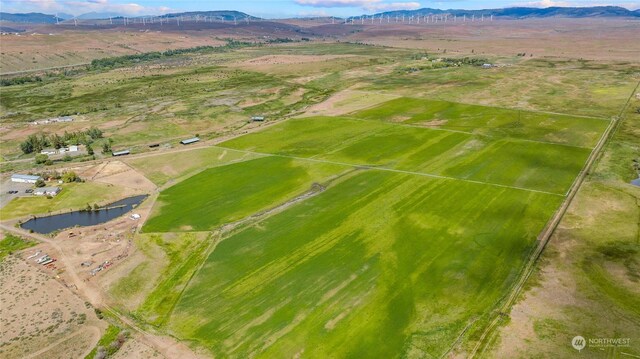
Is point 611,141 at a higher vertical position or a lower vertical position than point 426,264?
higher

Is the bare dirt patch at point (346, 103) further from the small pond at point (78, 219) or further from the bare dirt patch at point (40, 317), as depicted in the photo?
the bare dirt patch at point (40, 317)

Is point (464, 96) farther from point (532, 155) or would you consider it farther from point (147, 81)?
point (147, 81)

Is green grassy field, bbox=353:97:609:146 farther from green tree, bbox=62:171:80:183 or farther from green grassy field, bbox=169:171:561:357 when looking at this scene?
green tree, bbox=62:171:80:183

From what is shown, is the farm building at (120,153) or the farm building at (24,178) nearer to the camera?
the farm building at (24,178)

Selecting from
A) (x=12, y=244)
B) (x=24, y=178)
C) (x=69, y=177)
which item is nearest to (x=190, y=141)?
(x=69, y=177)

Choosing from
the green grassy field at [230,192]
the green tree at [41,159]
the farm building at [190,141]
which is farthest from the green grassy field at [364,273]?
the green tree at [41,159]

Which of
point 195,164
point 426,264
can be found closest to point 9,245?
point 195,164
